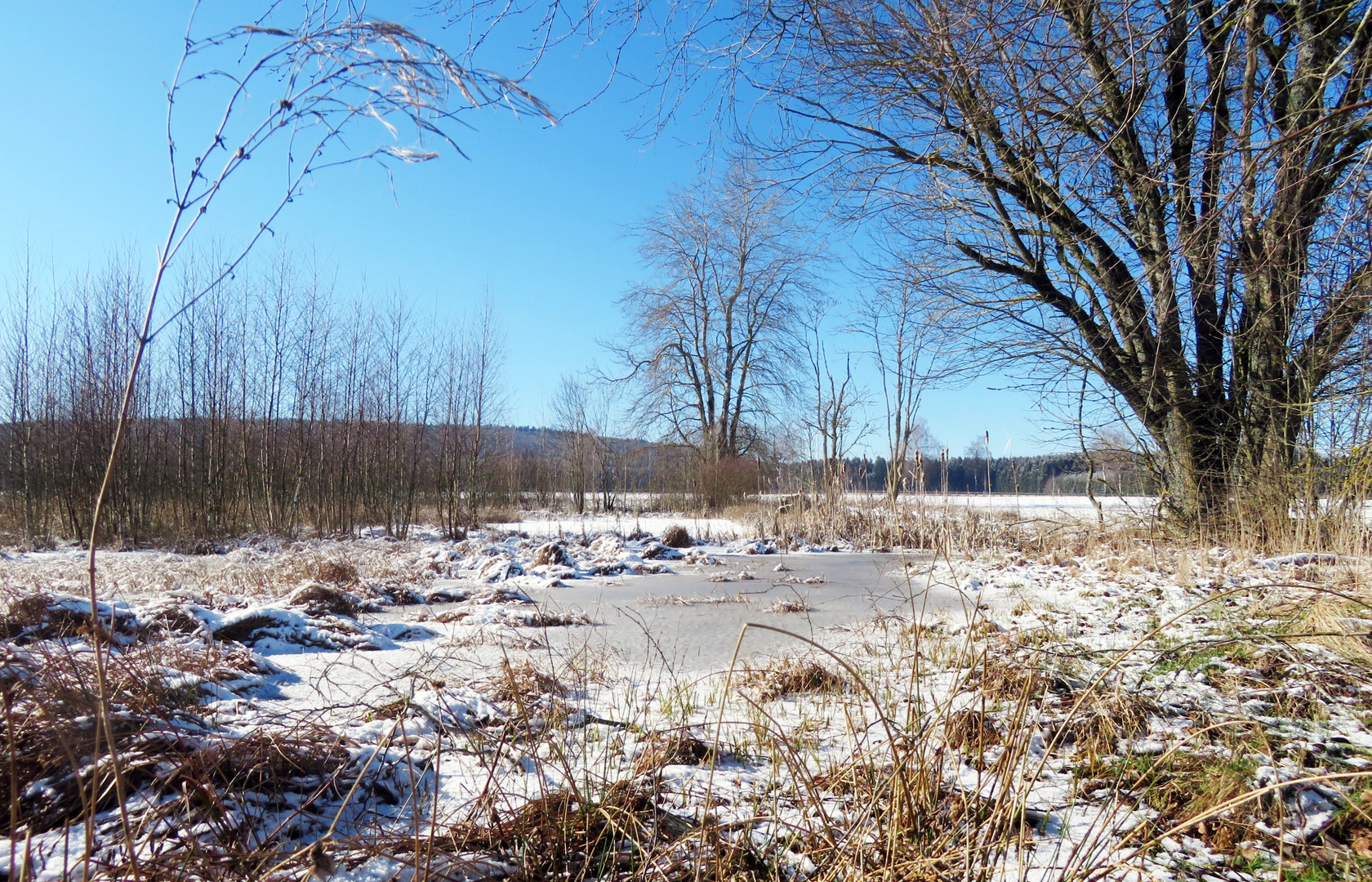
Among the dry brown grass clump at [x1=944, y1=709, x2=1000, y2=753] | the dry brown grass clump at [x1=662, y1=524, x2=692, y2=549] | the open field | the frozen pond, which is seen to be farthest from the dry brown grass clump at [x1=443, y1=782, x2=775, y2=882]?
the dry brown grass clump at [x1=662, y1=524, x2=692, y2=549]

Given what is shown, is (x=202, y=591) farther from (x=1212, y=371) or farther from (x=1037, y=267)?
(x=1212, y=371)

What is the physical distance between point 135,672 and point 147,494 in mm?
12315

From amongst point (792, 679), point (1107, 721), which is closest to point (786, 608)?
point (792, 679)

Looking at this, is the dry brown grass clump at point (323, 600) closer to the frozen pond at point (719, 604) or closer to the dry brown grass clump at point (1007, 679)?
the frozen pond at point (719, 604)

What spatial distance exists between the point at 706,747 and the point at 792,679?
1008 mm

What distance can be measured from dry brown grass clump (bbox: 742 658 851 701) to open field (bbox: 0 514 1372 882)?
1cm

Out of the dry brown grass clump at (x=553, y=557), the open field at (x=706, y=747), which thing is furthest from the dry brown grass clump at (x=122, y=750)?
the dry brown grass clump at (x=553, y=557)

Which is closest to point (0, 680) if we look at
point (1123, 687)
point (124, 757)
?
point (124, 757)

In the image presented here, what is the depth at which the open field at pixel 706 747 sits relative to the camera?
139 centimetres

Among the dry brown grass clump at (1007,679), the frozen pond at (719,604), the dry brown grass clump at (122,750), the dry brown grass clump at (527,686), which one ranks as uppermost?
the dry brown grass clump at (122,750)

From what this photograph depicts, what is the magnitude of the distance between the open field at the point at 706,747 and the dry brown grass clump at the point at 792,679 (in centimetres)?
1

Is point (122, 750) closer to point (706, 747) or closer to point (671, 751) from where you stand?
point (671, 751)

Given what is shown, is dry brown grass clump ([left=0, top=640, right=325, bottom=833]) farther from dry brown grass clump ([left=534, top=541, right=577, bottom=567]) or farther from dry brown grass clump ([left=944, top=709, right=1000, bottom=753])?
dry brown grass clump ([left=534, top=541, right=577, bottom=567])

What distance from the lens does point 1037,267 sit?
23.8ft
